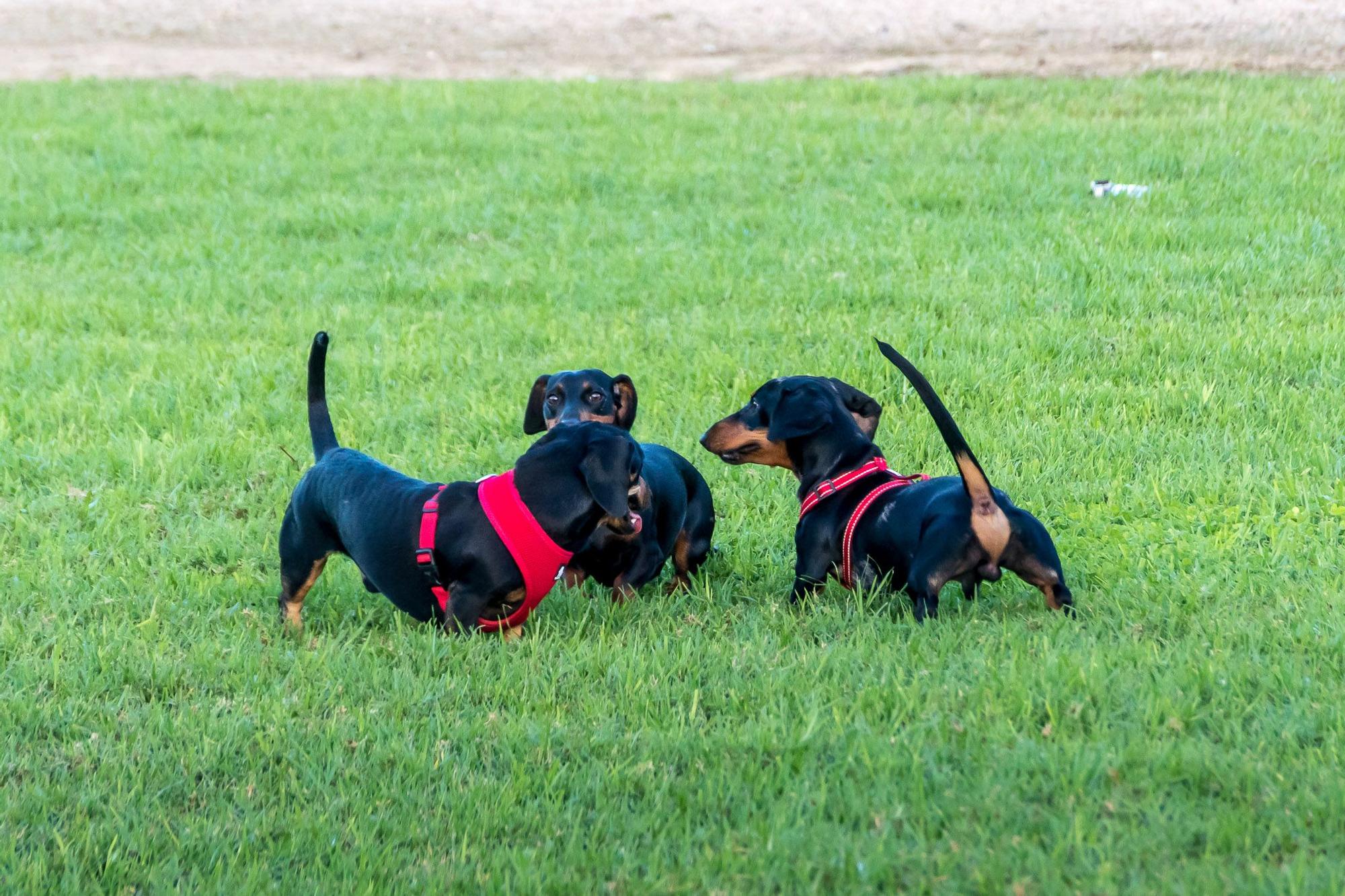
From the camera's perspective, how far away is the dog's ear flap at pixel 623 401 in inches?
211

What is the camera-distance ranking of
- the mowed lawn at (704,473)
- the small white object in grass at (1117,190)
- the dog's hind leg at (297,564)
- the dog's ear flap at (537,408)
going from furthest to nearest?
the small white object in grass at (1117,190) < the dog's ear flap at (537,408) < the dog's hind leg at (297,564) < the mowed lawn at (704,473)

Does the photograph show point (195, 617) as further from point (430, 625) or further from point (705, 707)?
point (705, 707)

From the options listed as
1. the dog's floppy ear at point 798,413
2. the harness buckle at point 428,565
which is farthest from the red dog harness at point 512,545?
the dog's floppy ear at point 798,413

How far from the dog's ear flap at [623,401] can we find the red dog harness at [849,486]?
789 mm

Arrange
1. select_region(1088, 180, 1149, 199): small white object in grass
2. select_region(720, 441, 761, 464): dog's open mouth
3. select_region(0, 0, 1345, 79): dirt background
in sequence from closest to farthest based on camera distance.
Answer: select_region(720, 441, 761, 464): dog's open mouth, select_region(1088, 180, 1149, 199): small white object in grass, select_region(0, 0, 1345, 79): dirt background

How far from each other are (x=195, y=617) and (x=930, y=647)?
256 cm

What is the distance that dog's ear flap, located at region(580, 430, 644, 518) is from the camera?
4.18 metres

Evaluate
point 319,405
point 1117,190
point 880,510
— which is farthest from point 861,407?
point 1117,190

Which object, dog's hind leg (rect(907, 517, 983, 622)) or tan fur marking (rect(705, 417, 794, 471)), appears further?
tan fur marking (rect(705, 417, 794, 471))

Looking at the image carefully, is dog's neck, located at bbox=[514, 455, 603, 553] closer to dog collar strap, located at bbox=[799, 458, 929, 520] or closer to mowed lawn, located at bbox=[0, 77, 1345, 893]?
mowed lawn, located at bbox=[0, 77, 1345, 893]

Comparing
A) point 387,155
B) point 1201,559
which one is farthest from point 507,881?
point 387,155

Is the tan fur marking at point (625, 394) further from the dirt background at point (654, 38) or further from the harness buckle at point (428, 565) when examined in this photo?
the dirt background at point (654, 38)

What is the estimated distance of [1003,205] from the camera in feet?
31.8

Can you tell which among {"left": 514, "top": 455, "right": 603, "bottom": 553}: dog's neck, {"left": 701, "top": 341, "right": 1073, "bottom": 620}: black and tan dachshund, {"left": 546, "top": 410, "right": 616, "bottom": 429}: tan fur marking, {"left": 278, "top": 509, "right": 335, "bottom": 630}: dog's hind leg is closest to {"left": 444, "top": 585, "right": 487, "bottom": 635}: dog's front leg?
{"left": 514, "top": 455, "right": 603, "bottom": 553}: dog's neck
